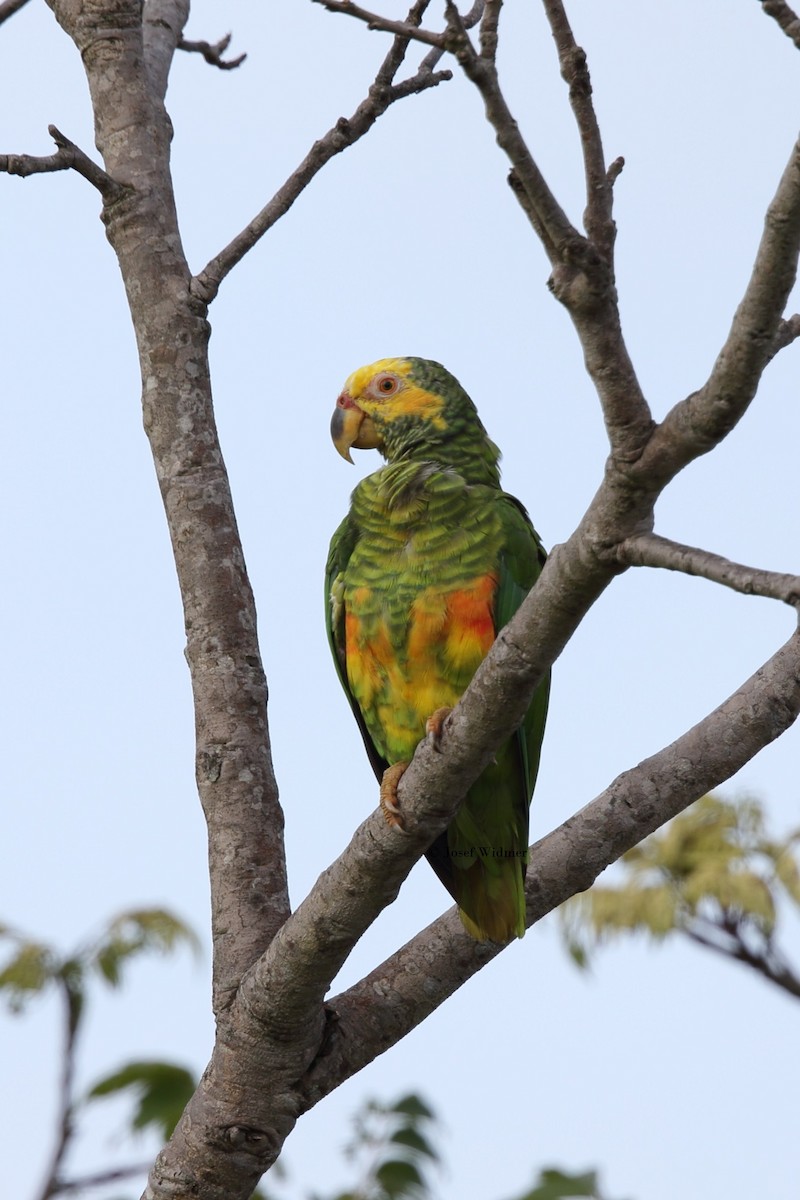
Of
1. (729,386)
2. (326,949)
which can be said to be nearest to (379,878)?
(326,949)

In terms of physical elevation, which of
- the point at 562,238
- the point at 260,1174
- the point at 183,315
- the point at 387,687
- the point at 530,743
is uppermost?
the point at 183,315

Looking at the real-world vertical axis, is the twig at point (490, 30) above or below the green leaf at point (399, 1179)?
above

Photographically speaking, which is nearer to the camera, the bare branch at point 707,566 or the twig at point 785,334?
the bare branch at point 707,566

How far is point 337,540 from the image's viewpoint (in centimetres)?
414

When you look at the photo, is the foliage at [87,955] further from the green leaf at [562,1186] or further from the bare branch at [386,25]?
the bare branch at [386,25]

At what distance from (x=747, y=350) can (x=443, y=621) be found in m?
1.76

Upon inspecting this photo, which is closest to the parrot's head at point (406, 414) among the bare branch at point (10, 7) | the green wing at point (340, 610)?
the green wing at point (340, 610)

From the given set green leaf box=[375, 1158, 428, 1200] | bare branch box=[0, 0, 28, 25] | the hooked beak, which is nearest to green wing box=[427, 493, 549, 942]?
the hooked beak

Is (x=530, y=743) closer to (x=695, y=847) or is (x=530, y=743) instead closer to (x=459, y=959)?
(x=459, y=959)

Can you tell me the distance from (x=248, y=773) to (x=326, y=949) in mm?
672

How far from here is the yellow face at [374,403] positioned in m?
4.41

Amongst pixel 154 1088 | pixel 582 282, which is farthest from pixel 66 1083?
pixel 582 282

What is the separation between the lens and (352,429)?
178 inches

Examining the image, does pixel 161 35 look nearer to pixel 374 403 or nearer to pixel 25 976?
pixel 374 403
